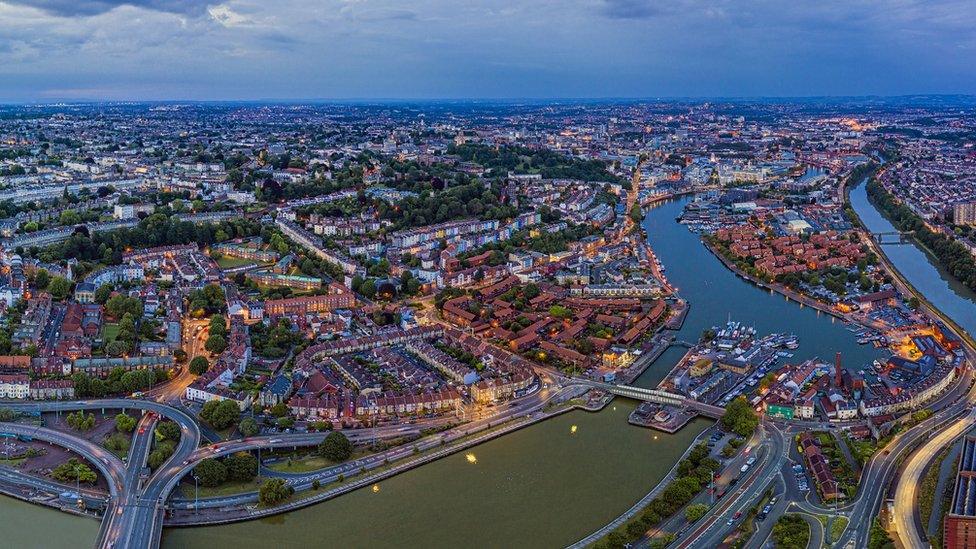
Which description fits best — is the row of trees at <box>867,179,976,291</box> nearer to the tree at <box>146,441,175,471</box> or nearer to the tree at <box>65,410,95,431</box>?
the tree at <box>146,441,175,471</box>

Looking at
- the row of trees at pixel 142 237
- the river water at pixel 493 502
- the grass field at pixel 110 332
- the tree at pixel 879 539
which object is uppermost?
the row of trees at pixel 142 237

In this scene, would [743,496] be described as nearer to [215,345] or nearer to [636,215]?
[215,345]

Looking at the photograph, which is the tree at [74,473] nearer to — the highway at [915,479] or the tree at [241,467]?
the tree at [241,467]

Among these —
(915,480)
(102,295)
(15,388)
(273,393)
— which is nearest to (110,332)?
(102,295)

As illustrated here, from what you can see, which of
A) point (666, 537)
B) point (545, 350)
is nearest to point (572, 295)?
point (545, 350)

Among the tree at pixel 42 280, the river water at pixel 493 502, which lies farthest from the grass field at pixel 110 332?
the river water at pixel 493 502

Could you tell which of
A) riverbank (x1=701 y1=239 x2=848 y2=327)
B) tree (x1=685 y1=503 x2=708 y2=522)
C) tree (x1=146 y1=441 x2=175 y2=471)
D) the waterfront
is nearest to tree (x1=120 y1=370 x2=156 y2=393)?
tree (x1=146 y1=441 x2=175 y2=471)
